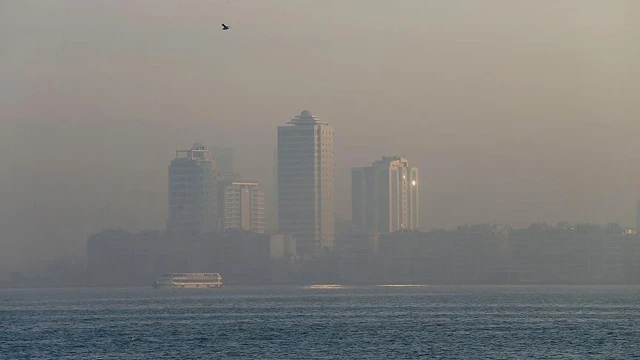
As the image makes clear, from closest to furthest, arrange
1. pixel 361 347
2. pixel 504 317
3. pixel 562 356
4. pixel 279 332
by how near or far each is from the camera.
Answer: pixel 562 356 → pixel 361 347 → pixel 279 332 → pixel 504 317

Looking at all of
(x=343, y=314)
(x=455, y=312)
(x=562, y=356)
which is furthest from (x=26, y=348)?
(x=455, y=312)

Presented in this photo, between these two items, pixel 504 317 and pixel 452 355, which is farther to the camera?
pixel 504 317

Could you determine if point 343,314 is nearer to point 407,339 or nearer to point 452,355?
point 407,339

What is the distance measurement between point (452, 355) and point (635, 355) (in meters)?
14.7

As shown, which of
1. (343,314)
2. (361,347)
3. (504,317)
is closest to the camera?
(361,347)

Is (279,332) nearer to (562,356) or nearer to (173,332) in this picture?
(173,332)

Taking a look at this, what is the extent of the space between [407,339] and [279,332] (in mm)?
17826

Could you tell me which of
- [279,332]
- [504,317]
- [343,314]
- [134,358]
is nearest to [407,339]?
[279,332]

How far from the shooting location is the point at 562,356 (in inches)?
4067

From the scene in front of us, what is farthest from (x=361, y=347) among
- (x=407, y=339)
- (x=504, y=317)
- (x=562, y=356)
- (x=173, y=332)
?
(x=504, y=317)

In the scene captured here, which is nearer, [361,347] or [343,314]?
[361,347]

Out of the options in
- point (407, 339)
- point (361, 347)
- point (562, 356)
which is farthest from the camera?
point (407, 339)

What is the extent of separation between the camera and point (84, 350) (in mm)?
113438

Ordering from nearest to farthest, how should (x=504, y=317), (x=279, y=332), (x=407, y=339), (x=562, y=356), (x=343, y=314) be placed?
(x=562, y=356), (x=407, y=339), (x=279, y=332), (x=504, y=317), (x=343, y=314)
